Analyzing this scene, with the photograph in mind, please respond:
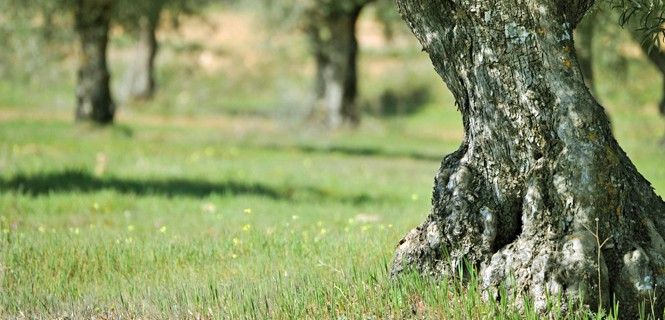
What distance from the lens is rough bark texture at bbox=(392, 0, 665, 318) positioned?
21.6 feet

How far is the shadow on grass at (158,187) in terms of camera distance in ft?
52.3

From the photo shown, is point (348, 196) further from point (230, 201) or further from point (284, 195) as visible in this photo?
point (230, 201)

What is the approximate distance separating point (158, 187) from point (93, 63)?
10.4 m

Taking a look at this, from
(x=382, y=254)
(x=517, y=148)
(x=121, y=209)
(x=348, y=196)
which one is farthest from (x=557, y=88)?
(x=348, y=196)

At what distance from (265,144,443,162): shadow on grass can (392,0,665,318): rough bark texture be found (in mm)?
17289

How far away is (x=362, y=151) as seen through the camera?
26.2 m

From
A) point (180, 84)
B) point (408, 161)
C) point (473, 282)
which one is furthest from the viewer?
point (180, 84)

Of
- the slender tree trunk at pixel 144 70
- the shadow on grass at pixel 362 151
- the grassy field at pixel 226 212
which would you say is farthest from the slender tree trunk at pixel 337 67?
the slender tree trunk at pixel 144 70

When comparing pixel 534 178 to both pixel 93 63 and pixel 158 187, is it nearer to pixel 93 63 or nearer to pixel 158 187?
pixel 158 187

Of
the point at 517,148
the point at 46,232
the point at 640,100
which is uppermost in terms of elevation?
the point at 640,100

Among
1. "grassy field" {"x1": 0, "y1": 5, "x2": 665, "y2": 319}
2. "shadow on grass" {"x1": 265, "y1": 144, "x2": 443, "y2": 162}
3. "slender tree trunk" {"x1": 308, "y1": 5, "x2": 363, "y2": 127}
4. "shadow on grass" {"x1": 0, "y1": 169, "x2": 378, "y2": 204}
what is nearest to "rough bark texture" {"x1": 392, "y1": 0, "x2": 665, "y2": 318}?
"grassy field" {"x1": 0, "y1": 5, "x2": 665, "y2": 319}

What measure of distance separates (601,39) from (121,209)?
16.8 m

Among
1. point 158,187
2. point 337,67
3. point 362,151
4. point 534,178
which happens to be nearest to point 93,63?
point 362,151

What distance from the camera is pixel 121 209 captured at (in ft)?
47.6
